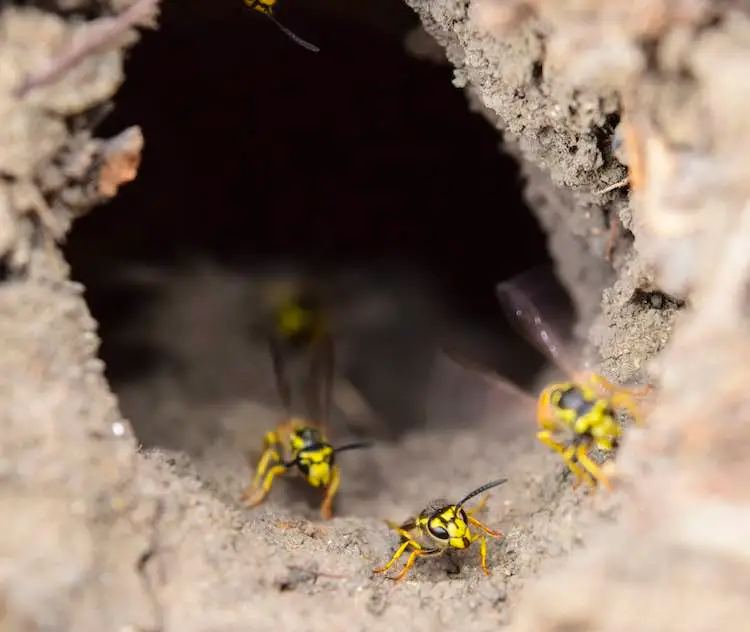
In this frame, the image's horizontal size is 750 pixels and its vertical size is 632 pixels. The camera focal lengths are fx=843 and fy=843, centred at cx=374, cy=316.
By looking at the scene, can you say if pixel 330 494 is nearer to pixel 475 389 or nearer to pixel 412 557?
pixel 412 557

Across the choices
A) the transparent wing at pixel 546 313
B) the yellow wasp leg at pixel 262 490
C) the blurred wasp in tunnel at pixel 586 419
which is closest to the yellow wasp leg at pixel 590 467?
the blurred wasp in tunnel at pixel 586 419

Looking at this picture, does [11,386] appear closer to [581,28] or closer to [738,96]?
[581,28]

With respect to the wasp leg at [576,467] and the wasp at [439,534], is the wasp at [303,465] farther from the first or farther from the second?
the wasp leg at [576,467]

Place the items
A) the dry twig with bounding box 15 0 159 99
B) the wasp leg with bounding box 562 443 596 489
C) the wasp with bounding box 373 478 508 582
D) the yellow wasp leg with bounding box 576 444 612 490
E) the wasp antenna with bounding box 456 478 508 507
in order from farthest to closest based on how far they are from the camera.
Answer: the wasp antenna with bounding box 456 478 508 507 < the wasp with bounding box 373 478 508 582 < the wasp leg with bounding box 562 443 596 489 < the yellow wasp leg with bounding box 576 444 612 490 < the dry twig with bounding box 15 0 159 99

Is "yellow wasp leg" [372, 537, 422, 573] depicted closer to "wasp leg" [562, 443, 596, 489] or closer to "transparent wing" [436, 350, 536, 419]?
"wasp leg" [562, 443, 596, 489]

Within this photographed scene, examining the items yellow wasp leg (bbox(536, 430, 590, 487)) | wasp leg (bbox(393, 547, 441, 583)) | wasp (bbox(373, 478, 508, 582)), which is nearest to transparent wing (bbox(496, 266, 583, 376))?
yellow wasp leg (bbox(536, 430, 590, 487))
